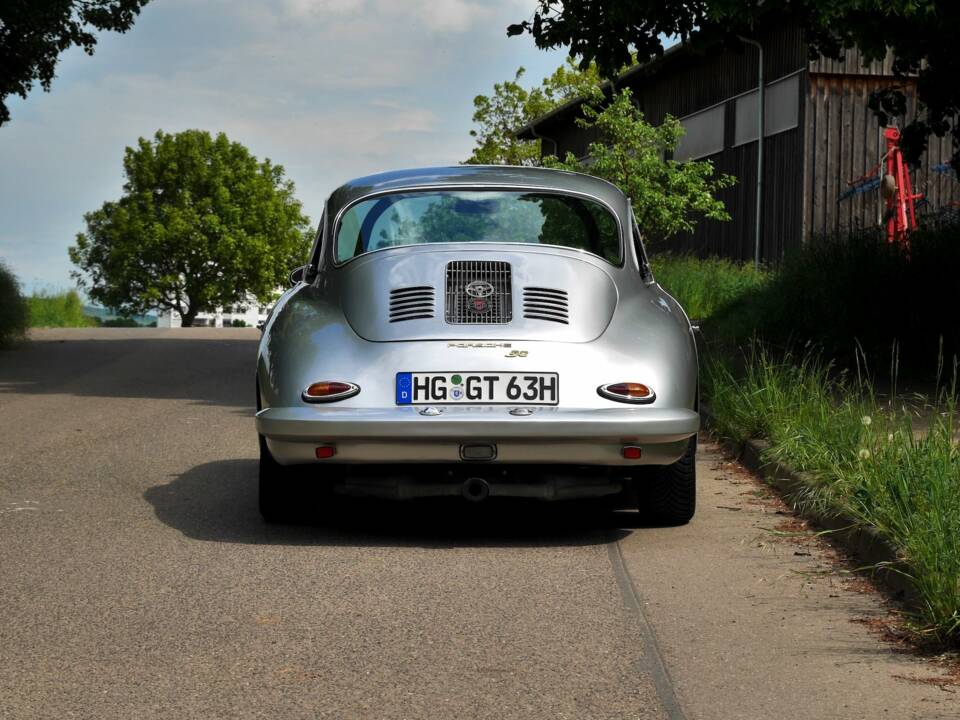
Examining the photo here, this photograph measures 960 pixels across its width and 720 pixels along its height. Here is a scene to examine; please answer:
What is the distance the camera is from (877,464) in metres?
6.67

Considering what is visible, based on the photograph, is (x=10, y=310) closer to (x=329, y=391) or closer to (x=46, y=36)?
(x=46, y=36)

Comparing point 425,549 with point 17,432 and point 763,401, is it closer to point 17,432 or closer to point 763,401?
point 763,401

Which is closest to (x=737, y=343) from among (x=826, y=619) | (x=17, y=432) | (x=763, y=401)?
(x=763, y=401)

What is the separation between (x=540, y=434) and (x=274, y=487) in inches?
57.0

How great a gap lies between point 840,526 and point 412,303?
219cm

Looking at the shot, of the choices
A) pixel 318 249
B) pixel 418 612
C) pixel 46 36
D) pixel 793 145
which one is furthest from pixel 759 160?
pixel 418 612

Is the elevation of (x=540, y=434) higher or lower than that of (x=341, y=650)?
higher

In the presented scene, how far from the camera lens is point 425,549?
6.39 meters

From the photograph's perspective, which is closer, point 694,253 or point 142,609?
point 142,609

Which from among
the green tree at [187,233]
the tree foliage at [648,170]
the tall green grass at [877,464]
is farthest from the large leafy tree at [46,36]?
the green tree at [187,233]

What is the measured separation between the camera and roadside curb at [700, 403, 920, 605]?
5441mm

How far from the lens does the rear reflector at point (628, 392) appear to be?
6270 millimetres

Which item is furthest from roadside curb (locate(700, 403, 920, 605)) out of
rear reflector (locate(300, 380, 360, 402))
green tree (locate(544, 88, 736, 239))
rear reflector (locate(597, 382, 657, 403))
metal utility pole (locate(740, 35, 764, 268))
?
metal utility pole (locate(740, 35, 764, 268))

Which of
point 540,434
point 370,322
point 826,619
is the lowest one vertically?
point 826,619
